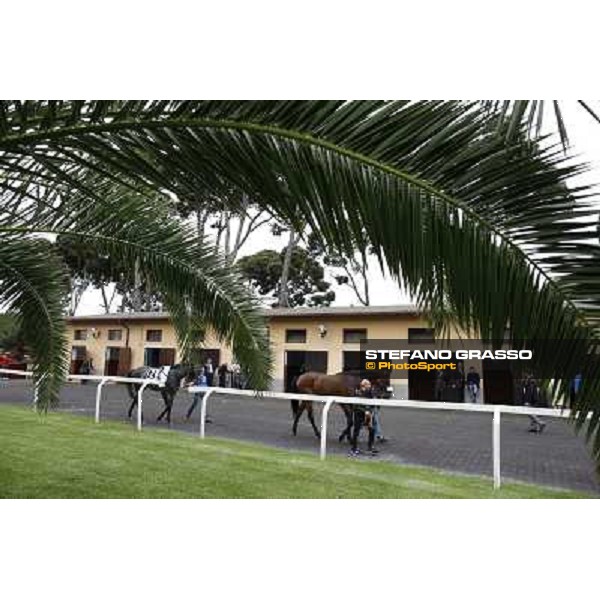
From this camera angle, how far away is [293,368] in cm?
2348

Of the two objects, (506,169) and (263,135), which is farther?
(263,135)

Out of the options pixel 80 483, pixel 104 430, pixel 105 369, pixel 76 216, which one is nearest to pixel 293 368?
Result: pixel 105 369

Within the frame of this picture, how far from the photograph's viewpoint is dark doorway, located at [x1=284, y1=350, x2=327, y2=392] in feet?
74.7

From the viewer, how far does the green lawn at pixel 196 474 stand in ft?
20.5

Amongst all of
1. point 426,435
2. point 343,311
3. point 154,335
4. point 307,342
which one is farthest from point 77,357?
point 426,435

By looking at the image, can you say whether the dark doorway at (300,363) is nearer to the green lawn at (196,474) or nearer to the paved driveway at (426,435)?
the paved driveway at (426,435)

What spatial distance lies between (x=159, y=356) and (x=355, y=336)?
30.1ft

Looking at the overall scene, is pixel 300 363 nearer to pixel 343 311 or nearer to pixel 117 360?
pixel 343 311

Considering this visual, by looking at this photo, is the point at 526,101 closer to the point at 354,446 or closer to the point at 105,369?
the point at 354,446

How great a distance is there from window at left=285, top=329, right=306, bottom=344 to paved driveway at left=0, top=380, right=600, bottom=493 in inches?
170

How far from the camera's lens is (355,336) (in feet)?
72.7

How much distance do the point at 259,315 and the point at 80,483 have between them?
8.83 ft

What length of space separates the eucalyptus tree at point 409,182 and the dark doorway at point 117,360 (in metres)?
25.8

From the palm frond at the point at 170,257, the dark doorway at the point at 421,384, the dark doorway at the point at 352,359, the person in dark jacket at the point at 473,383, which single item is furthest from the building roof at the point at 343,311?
the palm frond at the point at 170,257
